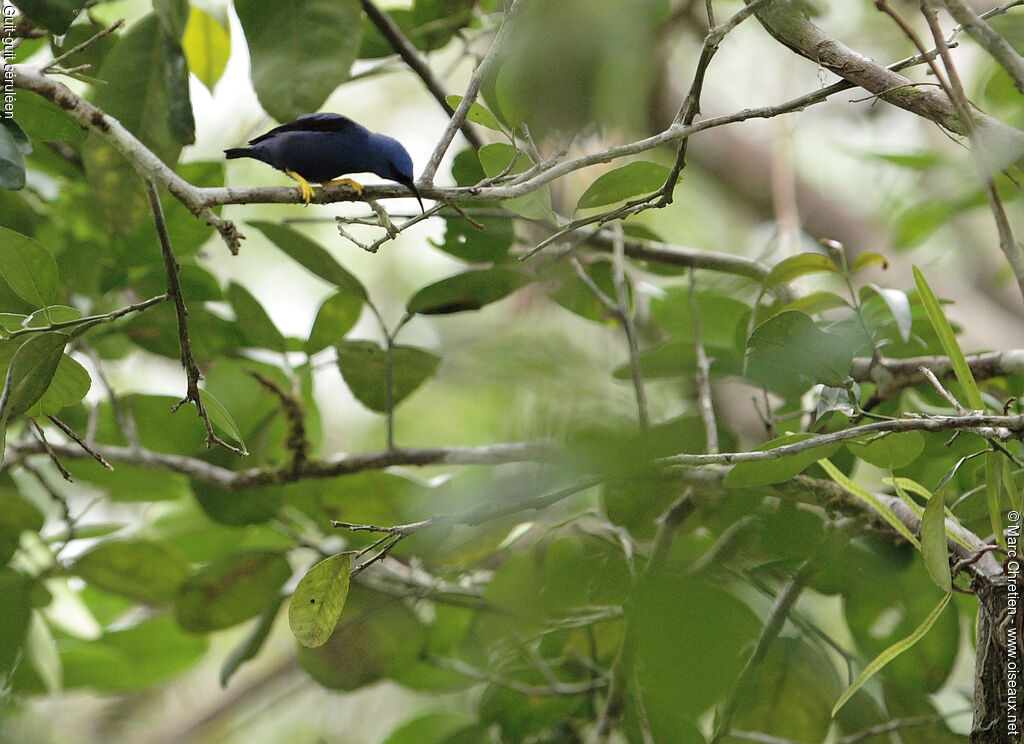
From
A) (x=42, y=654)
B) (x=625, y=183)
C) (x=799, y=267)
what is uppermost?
(x=625, y=183)

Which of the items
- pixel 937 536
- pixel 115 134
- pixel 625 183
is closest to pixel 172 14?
pixel 115 134

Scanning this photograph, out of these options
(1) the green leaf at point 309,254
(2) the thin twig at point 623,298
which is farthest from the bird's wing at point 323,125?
(2) the thin twig at point 623,298

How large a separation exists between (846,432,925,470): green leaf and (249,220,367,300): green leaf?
504 millimetres

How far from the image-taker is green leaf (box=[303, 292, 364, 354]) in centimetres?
93

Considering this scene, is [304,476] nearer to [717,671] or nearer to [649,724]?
→ [649,724]

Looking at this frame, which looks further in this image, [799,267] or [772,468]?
[799,267]

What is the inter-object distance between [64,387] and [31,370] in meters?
0.07

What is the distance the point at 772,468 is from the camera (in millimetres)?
595

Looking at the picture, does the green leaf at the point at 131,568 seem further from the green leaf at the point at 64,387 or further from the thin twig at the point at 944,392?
the thin twig at the point at 944,392

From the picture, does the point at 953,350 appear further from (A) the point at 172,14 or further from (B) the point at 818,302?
(A) the point at 172,14

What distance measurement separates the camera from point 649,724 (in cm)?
68

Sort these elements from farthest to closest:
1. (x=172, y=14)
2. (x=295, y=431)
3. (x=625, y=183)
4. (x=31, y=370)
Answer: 1. (x=295, y=431)
2. (x=172, y=14)
3. (x=625, y=183)
4. (x=31, y=370)

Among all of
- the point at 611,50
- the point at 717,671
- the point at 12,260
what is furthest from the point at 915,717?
the point at 12,260

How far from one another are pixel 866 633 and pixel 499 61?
0.68 metres
